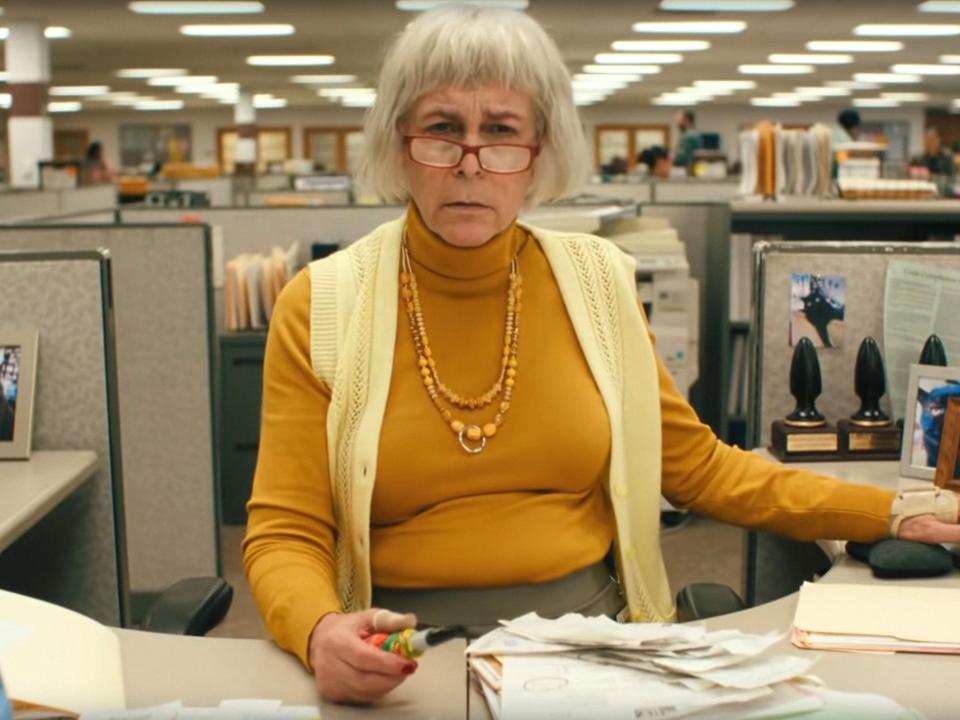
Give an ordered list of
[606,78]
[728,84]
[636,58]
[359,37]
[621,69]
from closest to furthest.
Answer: [359,37], [636,58], [621,69], [606,78], [728,84]

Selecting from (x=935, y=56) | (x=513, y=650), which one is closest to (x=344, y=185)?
(x=513, y=650)

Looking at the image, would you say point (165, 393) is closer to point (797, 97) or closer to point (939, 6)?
point (939, 6)

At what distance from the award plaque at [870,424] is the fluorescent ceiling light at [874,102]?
18.3 metres

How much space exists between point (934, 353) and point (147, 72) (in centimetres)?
1295

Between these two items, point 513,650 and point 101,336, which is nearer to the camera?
point 513,650

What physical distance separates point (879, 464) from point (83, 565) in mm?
1278

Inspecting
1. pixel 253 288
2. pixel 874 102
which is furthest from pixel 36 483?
pixel 874 102

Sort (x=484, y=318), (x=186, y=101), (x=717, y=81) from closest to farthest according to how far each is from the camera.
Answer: (x=484, y=318) → (x=717, y=81) → (x=186, y=101)

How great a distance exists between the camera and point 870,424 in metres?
1.82

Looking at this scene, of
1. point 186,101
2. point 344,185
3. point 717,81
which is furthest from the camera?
point 186,101

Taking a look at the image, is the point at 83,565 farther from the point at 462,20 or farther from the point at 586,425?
the point at 462,20

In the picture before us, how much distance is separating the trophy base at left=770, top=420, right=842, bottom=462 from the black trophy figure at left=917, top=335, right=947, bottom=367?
0.56 ft

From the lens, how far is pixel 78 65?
12.7 meters

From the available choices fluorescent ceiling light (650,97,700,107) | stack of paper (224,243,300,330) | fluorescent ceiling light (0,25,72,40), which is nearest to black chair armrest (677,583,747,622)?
stack of paper (224,243,300,330)
